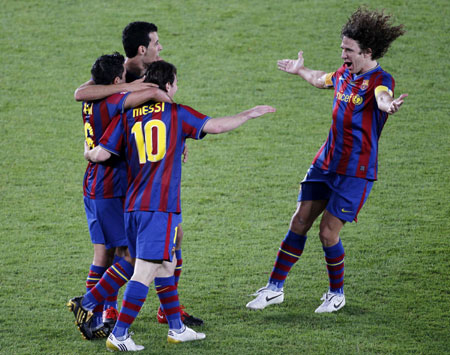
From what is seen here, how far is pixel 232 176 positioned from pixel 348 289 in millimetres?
2749

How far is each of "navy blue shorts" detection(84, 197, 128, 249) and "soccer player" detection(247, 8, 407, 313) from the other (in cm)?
114

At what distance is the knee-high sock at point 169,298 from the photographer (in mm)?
Result: 4492

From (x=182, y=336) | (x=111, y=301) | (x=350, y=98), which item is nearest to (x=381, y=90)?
(x=350, y=98)

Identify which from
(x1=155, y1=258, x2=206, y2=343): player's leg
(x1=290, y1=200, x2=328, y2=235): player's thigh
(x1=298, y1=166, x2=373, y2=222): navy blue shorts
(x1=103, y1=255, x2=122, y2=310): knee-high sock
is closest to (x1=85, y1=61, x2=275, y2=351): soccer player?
(x1=155, y1=258, x2=206, y2=343): player's leg

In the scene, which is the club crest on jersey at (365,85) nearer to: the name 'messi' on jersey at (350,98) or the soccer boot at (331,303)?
the name 'messi' on jersey at (350,98)

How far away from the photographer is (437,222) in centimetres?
677

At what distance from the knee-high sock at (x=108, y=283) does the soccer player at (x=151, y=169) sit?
20 cm

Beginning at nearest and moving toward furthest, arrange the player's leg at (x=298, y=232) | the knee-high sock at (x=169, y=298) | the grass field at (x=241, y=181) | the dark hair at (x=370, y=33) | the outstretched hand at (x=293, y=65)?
the knee-high sock at (x=169, y=298) < the grass field at (x=241, y=181) < the dark hair at (x=370, y=33) < the player's leg at (x=298, y=232) < the outstretched hand at (x=293, y=65)

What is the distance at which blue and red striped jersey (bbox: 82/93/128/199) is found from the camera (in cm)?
460

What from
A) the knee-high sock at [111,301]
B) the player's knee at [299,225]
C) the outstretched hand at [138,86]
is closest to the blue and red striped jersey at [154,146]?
the outstretched hand at [138,86]

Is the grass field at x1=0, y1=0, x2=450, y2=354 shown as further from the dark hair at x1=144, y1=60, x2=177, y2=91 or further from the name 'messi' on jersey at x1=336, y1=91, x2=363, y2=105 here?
the dark hair at x1=144, y1=60, x2=177, y2=91

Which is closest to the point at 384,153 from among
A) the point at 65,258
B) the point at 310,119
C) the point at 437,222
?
the point at 310,119

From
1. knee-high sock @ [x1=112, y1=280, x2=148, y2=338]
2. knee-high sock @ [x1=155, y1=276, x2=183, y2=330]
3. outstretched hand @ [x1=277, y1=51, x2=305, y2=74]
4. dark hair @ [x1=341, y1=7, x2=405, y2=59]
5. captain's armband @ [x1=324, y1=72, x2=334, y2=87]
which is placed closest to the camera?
knee-high sock @ [x1=112, y1=280, x2=148, y2=338]

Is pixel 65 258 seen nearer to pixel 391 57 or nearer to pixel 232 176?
pixel 232 176
